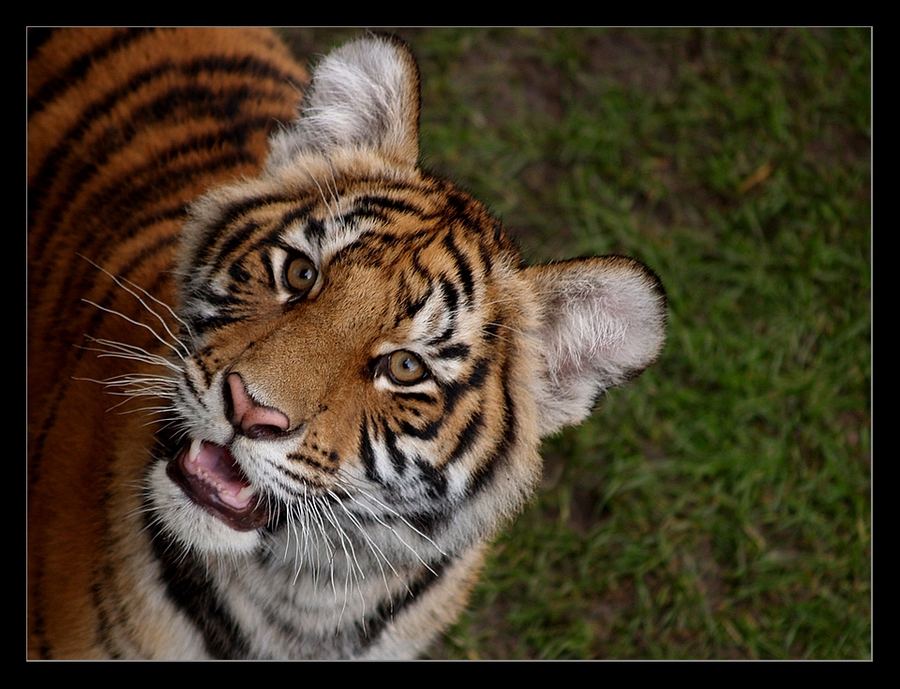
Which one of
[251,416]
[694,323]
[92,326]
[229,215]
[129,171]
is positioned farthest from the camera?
[694,323]

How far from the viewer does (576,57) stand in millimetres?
2150

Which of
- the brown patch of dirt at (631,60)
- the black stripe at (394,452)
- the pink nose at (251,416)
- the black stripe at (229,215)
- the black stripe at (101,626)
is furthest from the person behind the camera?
the brown patch of dirt at (631,60)

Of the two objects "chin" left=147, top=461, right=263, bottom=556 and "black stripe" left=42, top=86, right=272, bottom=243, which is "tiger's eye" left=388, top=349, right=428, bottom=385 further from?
"black stripe" left=42, top=86, right=272, bottom=243

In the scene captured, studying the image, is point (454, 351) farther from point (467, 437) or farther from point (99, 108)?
point (99, 108)

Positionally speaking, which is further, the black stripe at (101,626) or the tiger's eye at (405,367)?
the black stripe at (101,626)

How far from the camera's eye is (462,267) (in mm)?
1155

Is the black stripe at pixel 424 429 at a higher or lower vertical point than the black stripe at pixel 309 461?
higher

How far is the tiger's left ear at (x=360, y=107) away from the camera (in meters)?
1.18

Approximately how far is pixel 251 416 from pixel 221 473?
13 centimetres

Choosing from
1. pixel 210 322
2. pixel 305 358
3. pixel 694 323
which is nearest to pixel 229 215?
pixel 210 322

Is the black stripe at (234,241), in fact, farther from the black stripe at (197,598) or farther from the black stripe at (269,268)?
the black stripe at (197,598)

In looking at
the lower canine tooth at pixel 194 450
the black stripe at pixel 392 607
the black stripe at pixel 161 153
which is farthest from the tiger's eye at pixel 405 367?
the black stripe at pixel 161 153

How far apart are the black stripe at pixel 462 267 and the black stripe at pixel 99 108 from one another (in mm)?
726

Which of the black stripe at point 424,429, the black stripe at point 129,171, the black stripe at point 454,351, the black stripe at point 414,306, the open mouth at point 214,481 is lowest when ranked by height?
the open mouth at point 214,481
